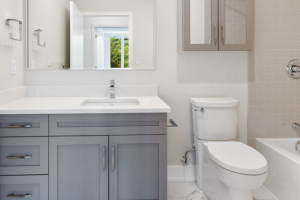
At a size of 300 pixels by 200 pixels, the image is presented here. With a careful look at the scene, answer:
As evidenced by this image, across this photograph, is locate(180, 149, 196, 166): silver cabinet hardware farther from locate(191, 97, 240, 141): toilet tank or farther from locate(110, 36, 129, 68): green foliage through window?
locate(110, 36, 129, 68): green foliage through window

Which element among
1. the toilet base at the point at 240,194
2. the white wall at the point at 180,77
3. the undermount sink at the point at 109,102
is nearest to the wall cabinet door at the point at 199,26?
the white wall at the point at 180,77

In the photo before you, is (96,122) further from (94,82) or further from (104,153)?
(94,82)

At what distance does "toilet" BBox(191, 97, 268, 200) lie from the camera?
5.12 ft

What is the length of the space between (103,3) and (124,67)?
60 centimetres

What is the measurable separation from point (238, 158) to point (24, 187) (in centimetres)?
140

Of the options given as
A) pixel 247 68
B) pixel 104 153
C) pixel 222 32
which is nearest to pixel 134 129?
pixel 104 153

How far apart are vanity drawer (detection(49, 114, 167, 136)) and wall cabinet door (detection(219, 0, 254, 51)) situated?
0.98 m

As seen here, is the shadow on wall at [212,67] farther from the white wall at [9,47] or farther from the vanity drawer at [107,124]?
the white wall at [9,47]

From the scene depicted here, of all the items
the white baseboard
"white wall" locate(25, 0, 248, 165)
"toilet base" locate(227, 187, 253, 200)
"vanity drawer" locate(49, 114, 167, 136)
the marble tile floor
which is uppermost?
"white wall" locate(25, 0, 248, 165)

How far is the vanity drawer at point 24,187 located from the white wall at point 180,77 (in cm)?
98

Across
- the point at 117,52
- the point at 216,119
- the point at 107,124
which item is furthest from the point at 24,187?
the point at 216,119

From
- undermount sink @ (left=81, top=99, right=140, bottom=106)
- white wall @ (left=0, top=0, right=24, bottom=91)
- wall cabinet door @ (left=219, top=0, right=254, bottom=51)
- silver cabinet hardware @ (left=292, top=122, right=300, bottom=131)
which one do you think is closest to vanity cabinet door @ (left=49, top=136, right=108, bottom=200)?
undermount sink @ (left=81, top=99, right=140, bottom=106)

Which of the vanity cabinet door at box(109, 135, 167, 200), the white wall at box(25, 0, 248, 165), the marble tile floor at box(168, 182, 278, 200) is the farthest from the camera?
the white wall at box(25, 0, 248, 165)

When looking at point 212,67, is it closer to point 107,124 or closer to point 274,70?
point 274,70
